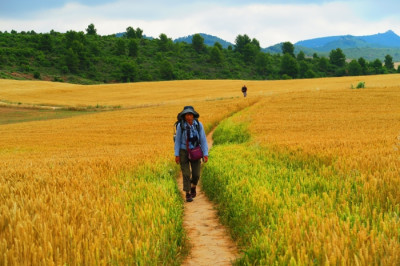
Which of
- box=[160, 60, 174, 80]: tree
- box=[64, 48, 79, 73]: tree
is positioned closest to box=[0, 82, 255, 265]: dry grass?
box=[160, 60, 174, 80]: tree

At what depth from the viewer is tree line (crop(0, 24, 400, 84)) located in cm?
10162

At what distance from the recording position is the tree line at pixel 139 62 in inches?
4001

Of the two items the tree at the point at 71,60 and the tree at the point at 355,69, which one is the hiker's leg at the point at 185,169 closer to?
the tree at the point at 71,60

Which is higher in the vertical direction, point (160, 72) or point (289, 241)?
point (160, 72)

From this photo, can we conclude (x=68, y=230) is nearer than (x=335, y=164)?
Yes

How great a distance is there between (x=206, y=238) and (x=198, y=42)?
13834 cm

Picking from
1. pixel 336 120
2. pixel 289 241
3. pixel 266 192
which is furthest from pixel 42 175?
pixel 336 120

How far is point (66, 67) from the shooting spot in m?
102

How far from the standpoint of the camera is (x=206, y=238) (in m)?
5.69

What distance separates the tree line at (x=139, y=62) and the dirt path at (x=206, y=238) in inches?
3746

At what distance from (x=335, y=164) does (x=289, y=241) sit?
4.40 m

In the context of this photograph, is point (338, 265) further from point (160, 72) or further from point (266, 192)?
point (160, 72)

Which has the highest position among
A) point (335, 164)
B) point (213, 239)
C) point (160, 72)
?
point (160, 72)

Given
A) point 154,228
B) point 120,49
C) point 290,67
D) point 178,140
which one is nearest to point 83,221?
point 154,228
